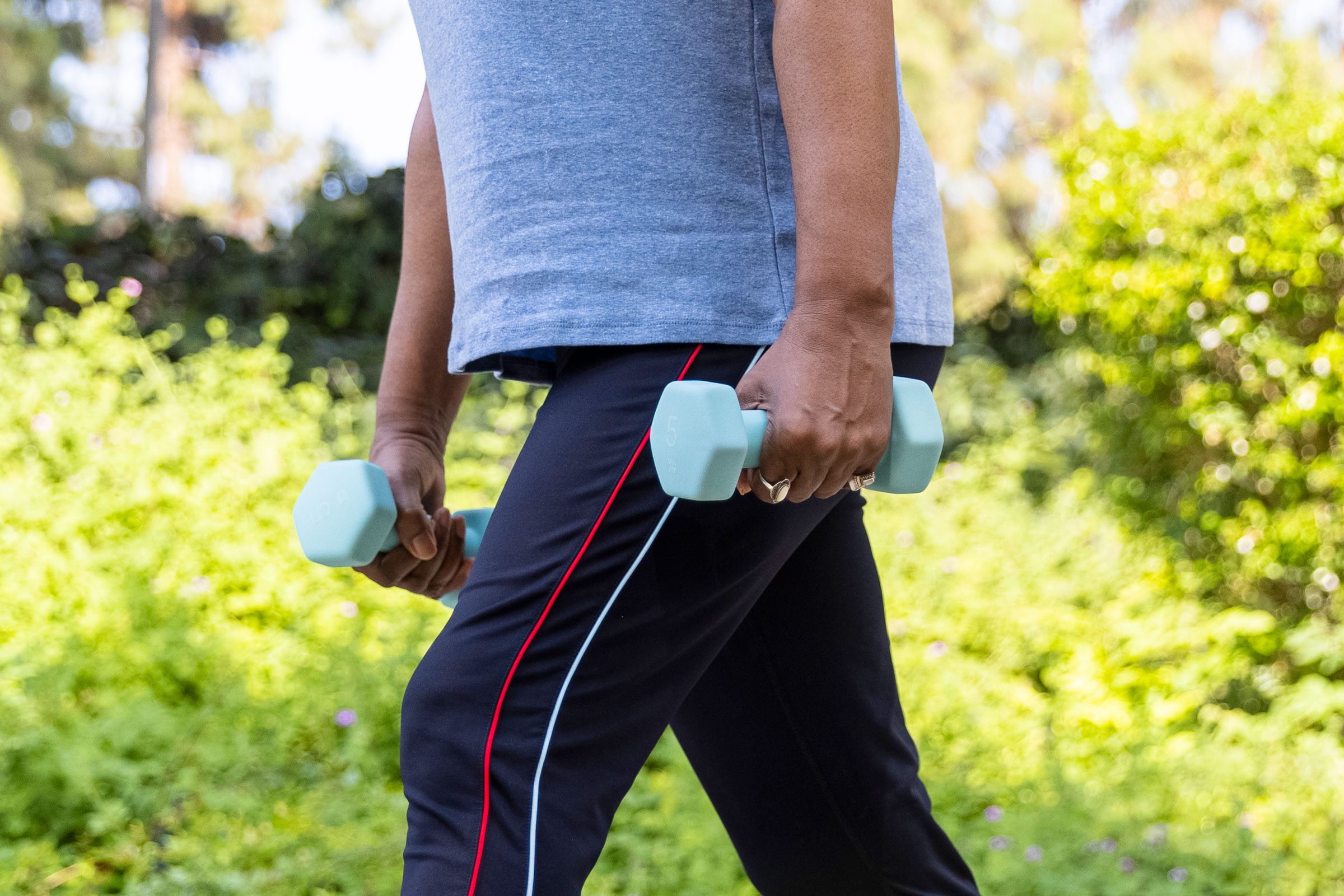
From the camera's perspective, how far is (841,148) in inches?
36.7

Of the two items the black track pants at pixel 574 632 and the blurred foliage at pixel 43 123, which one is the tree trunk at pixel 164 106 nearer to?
the blurred foliage at pixel 43 123

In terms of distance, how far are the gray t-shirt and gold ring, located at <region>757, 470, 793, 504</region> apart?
0.47ft

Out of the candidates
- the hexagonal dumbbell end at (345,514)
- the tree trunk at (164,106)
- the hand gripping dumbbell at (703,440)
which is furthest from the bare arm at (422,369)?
the tree trunk at (164,106)

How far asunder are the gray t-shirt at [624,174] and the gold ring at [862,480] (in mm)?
147

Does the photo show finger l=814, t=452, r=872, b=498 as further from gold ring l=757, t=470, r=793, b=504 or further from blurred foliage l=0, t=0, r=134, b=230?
blurred foliage l=0, t=0, r=134, b=230

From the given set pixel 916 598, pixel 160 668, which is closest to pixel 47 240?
pixel 160 668

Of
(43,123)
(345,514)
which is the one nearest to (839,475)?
(345,514)

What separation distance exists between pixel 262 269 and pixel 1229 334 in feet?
15.0

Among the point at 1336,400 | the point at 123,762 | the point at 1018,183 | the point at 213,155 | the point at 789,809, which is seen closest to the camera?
the point at 789,809

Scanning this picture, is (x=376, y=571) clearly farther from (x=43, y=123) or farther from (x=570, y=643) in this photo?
(x=43, y=123)

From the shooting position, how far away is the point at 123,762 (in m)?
2.39

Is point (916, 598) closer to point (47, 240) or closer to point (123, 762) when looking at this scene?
point (123, 762)

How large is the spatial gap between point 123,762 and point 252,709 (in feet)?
1.14

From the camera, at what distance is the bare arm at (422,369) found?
130cm
